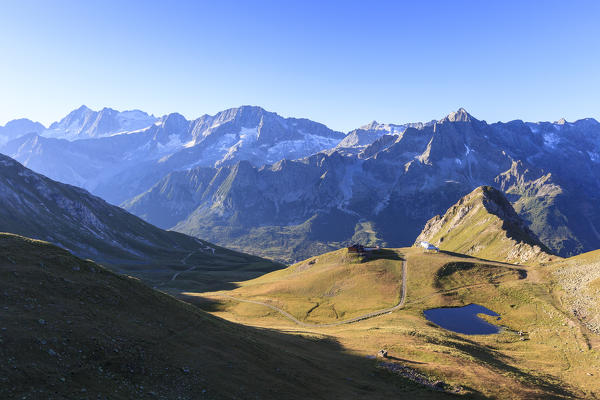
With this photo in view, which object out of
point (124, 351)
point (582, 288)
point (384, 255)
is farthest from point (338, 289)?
point (124, 351)

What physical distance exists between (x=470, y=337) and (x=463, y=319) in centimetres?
1440

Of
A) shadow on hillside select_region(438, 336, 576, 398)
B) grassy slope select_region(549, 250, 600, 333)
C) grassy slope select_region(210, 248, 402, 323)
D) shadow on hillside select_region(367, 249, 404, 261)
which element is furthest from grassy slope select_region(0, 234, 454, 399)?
shadow on hillside select_region(367, 249, 404, 261)

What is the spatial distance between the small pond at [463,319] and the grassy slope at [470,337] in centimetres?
311

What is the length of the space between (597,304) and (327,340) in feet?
260

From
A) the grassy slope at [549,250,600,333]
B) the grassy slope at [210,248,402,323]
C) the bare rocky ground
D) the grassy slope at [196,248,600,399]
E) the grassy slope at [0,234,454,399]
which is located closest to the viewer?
the grassy slope at [0,234,454,399]

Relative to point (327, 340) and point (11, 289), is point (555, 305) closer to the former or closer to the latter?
point (327, 340)

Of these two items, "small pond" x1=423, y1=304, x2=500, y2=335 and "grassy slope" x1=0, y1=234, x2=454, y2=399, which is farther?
"small pond" x1=423, y1=304, x2=500, y2=335

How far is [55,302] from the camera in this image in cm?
3841

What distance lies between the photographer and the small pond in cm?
9744

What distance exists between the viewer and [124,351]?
35000 millimetres

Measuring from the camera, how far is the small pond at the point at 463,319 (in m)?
97.4

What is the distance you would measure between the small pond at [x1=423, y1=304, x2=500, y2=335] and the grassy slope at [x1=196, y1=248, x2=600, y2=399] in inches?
122

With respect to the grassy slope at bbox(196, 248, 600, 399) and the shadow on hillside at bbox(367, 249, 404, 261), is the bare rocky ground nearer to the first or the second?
the grassy slope at bbox(196, 248, 600, 399)

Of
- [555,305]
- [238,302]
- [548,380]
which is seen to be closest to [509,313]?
[555,305]
